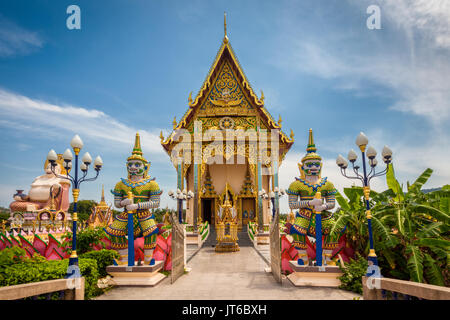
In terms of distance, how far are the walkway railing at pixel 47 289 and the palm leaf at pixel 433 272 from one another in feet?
20.3

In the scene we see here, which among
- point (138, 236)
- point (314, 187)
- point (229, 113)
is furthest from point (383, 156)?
point (229, 113)

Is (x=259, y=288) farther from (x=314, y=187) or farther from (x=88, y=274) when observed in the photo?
(x=88, y=274)

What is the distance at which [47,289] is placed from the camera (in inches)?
142

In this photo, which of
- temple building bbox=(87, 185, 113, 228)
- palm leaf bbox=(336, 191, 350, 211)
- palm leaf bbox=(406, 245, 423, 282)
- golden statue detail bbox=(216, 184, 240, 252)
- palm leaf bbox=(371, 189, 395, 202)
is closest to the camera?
palm leaf bbox=(406, 245, 423, 282)

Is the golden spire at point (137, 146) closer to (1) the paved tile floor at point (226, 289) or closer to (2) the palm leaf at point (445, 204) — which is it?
(1) the paved tile floor at point (226, 289)

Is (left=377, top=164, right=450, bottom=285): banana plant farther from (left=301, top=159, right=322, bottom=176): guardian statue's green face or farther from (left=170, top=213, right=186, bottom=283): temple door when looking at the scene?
(left=170, top=213, right=186, bottom=283): temple door

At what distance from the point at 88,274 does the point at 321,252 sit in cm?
473

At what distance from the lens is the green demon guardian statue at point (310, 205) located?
19.8 ft

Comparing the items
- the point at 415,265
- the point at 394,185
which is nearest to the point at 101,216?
the point at 394,185

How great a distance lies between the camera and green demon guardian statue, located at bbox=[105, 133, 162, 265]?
20.8 feet

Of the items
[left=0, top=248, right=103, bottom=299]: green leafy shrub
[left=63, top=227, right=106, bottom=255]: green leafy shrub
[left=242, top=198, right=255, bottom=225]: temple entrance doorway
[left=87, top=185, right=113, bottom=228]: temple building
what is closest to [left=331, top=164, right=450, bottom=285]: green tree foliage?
[left=0, top=248, right=103, bottom=299]: green leafy shrub

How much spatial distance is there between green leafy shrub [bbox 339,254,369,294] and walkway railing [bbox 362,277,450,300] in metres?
1.15

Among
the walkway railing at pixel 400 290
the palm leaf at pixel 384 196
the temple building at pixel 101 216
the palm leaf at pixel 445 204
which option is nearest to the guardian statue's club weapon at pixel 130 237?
the walkway railing at pixel 400 290
